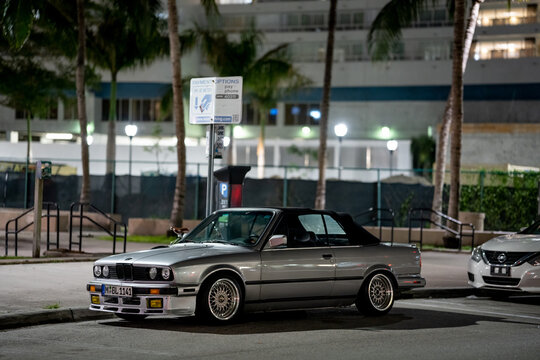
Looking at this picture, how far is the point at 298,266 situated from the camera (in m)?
11.3

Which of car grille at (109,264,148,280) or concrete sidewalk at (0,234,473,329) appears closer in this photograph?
car grille at (109,264,148,280)

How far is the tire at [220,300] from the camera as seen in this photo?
10.5 m

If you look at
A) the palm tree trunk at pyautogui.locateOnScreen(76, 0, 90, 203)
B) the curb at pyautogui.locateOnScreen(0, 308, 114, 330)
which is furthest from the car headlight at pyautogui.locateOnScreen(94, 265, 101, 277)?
the palm tree trunk at pyautogui.locateOnScreen(76, 0, 90, 203)

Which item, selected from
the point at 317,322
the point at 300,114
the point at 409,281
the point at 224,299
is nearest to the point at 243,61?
the point at 300,114

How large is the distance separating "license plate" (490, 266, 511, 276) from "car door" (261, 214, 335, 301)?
3.86 metres

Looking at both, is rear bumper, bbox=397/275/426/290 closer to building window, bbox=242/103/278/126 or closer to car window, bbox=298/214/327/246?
car window, bbox=298/214/327/246

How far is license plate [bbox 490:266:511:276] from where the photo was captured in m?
14.2

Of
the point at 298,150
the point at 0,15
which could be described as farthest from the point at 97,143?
the point at 0,15

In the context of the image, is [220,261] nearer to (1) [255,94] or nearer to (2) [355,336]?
(2) [355,336]

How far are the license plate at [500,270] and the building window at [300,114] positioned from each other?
178 ft

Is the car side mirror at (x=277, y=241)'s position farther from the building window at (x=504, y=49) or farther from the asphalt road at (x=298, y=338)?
the building window at (x=504, y=49)

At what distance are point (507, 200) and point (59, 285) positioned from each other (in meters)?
21.6

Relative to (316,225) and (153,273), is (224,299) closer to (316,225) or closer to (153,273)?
(153,273)

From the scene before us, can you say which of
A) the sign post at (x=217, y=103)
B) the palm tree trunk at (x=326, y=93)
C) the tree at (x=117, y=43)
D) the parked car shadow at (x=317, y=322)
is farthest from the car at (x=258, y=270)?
the tree at (x=117, y=43)
